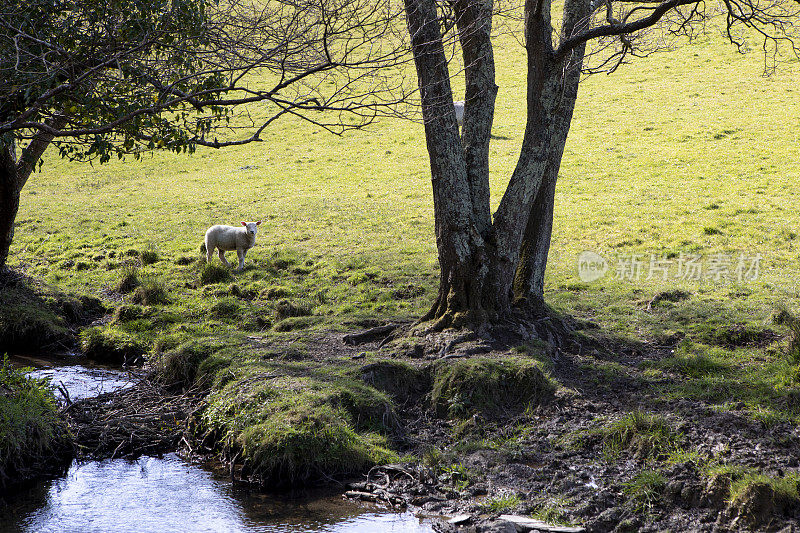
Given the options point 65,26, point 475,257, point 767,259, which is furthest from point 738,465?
point 767,259

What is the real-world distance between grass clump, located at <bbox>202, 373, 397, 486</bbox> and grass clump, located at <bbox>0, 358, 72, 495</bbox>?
160 cm

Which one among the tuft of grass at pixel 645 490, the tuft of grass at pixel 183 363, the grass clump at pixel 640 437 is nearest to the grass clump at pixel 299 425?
the tuft of grass at pixel 183 363

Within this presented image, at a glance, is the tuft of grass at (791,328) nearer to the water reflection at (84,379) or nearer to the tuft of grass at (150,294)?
the water reflection at (84,379)

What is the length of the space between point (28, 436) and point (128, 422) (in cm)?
111

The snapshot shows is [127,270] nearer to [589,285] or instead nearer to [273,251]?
[273,251]

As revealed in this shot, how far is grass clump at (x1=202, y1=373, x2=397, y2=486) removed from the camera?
722cm

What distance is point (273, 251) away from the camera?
16.9 metres

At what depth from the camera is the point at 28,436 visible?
7.49 meters

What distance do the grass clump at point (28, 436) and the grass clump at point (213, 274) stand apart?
6.74 meters

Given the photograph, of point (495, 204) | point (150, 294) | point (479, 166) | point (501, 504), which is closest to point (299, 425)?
point (501, 504)

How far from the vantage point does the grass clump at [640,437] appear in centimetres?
688

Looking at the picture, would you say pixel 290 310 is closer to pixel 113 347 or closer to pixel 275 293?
pixel 275 293

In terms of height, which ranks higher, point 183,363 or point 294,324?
point 294,324

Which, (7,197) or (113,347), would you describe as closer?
(113,347)
